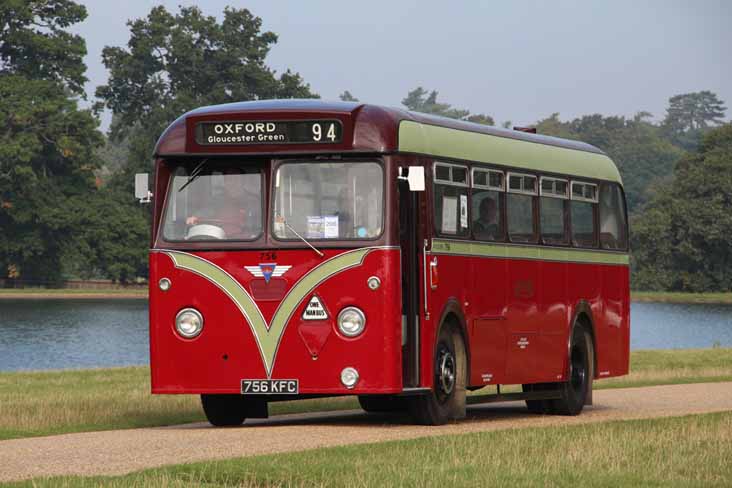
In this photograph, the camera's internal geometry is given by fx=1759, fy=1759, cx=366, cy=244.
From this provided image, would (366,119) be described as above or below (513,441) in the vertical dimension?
above

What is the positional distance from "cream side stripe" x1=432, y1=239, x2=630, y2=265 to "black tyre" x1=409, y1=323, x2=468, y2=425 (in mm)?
887

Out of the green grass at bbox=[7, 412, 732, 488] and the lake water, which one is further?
the lake water

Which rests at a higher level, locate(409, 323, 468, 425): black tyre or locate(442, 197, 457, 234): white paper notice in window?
locate(442, 197, 457, 234): white paper notice in window

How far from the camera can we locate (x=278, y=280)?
Result: 17953 mm

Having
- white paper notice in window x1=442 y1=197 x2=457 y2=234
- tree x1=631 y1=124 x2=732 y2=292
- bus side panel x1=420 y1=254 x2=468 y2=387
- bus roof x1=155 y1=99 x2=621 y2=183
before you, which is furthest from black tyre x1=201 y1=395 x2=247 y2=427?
tree x1=631 y1=124 x2=732 y2=292

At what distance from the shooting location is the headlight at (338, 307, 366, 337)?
17.8m

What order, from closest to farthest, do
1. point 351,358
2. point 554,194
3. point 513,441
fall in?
point 513,441 < point 351,358 < point 554,194

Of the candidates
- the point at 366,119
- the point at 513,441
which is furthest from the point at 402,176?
the point at 513,441

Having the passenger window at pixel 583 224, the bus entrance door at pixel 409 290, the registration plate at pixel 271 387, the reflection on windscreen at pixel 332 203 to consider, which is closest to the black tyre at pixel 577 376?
the passenger window at pixel 583 224

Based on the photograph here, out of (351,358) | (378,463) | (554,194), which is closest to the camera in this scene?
(378,463)

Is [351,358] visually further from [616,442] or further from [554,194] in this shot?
[554,194]

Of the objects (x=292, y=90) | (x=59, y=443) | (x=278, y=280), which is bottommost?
(x=59, y=443)

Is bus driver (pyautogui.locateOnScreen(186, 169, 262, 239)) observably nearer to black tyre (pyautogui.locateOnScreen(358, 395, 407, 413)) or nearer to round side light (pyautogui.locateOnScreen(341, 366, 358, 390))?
round side light (pyautogui.locateOnScreen(341, 366, 358, 390))

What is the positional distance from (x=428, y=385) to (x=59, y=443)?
3.95m
